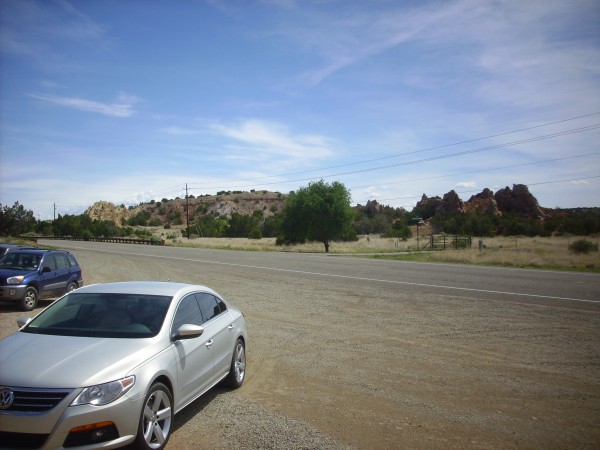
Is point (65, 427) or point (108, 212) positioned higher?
point (108, 212)

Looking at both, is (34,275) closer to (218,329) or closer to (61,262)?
(61,262)

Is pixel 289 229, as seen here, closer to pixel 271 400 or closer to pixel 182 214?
pixel 271 400

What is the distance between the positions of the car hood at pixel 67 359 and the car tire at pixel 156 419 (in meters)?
0.36

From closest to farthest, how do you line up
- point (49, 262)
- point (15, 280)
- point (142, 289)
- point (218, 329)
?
point (142, 289)
point (218, 329)
point (15, 280)
point (49, 262)

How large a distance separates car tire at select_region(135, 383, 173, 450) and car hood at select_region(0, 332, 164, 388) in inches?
14.2

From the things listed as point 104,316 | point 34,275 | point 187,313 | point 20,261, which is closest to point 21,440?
point 104,316

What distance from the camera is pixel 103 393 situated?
440 centimetres

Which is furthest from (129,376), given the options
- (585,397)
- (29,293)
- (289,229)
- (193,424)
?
(289,229)

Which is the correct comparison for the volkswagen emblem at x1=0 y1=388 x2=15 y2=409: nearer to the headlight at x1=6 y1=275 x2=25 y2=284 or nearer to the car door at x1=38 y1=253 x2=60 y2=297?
the headlight at x1=6 y1=275 x2=25 y2=284

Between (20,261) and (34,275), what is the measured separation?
1019 mm

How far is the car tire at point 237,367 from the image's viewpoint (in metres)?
6.98

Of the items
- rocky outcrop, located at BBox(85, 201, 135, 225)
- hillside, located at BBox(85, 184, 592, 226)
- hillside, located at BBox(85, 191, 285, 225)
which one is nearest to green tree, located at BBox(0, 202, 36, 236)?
hillside, located at BBox(85, 184, 592, 226)

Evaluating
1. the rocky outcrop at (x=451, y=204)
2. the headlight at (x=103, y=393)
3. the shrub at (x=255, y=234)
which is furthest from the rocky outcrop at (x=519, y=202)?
the headlight at (x=103, y=393)

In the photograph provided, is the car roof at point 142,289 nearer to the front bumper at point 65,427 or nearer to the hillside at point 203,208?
the front bumper at point 65,427
